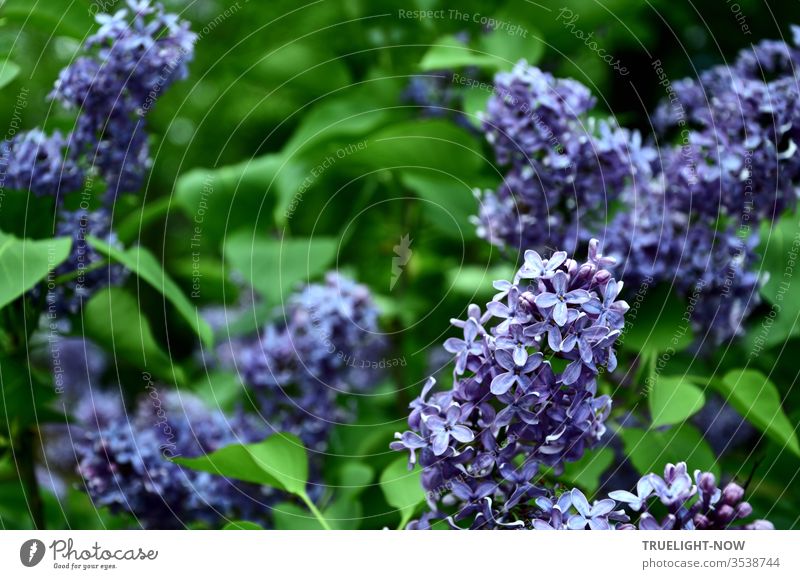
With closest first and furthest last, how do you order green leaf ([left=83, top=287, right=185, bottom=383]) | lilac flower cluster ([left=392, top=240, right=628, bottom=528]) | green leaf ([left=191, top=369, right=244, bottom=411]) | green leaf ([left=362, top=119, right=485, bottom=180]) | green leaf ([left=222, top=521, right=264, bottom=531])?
1. lilac flower cluster ([left=392, top=240, right=628, bottom=528])
2. green leaf ([left=222, top=521, right=264, bottom=531])
3. green leaf ([left=83, top=287, right=185, bottom=383])
4. green leaf ([left=362, top=119, right=485, bottom=180])
5. green leaf ([left=191, top=369, right=244, bottom=411])

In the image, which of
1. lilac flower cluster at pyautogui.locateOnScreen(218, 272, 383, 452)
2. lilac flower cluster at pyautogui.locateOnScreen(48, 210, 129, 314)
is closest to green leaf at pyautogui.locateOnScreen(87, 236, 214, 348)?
lilac flower cluster at pyautogui.locateOnScreen(48, 210, 129, 314)

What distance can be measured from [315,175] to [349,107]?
0.47 ft

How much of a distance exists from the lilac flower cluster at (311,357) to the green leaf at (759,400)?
0.62 metres

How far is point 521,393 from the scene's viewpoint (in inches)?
34.3

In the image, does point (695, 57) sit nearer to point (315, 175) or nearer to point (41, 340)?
point (315, 175)

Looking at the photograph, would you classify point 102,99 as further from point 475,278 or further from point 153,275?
point 475,278

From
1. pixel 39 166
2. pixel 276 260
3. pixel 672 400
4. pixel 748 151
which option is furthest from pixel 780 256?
pixel 39 166

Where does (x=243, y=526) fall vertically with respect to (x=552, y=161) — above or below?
below

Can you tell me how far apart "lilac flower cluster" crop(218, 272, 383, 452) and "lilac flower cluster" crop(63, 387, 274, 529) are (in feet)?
0.24

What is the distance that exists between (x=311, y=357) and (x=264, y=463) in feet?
1.16

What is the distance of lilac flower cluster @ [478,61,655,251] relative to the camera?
1135 millimetres

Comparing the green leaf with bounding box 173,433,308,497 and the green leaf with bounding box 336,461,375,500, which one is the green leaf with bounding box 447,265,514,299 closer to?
the green leaf with bounding box 336,461,375,500

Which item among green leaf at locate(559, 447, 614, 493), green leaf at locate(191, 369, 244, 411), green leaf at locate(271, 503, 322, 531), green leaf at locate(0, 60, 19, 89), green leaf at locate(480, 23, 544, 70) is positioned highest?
green leaf at locate(480, 23, 544, 70)

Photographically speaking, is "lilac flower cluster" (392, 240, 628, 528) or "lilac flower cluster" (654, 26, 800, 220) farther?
"lilac flower cluster" (654, 26, 800, 220)
